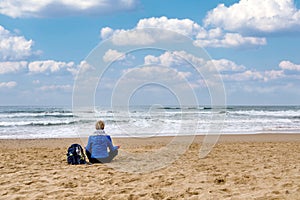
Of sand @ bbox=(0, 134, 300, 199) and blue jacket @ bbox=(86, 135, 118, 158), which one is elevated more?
blue jacket @ bbox=(86, 135, 118, 158)

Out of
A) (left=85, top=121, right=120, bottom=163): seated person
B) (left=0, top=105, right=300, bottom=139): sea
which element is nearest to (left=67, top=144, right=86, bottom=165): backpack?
(left=85, top=121, right=120, bottom=163): seated person

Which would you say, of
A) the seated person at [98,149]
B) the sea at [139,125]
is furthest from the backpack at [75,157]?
the sea at [139,125]

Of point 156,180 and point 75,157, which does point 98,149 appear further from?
point 156,180

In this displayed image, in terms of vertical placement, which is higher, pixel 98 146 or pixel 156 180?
pixel 98 146

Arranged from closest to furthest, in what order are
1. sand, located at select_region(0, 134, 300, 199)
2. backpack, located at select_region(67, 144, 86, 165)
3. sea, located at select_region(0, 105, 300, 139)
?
sand, located at select_region(0, 134, 300, 199) < backpack, located at select_region(67, 144, 86, 165) < sea, located at select_region(0, 105, 300, 139)

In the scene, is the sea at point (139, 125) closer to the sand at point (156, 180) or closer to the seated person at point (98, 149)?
the seated person at point (98, 149)

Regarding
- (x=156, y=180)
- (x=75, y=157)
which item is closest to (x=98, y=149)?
(x=75, y=157)

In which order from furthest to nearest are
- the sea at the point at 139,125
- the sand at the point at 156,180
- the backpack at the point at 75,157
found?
the sea at the point at 139,125 < the backpack at the point at 75,157 < the sand at the point at 156,180

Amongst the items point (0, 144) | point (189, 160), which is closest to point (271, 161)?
point (189, 160)

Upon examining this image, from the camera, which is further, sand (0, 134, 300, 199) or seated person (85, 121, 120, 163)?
seated person (85, 121, 120, 163)

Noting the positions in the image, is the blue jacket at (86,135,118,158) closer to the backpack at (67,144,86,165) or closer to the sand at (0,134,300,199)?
the backpack at (67,144,86,165)

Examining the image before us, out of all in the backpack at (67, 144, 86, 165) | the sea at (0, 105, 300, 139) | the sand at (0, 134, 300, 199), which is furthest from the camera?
the sea at (0, 105, 300, 139)

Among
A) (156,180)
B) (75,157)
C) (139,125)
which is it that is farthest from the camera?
(139,125)

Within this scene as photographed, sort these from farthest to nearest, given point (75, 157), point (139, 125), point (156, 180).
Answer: point (139, 125) < point (75, 157) < point (156, 180)
